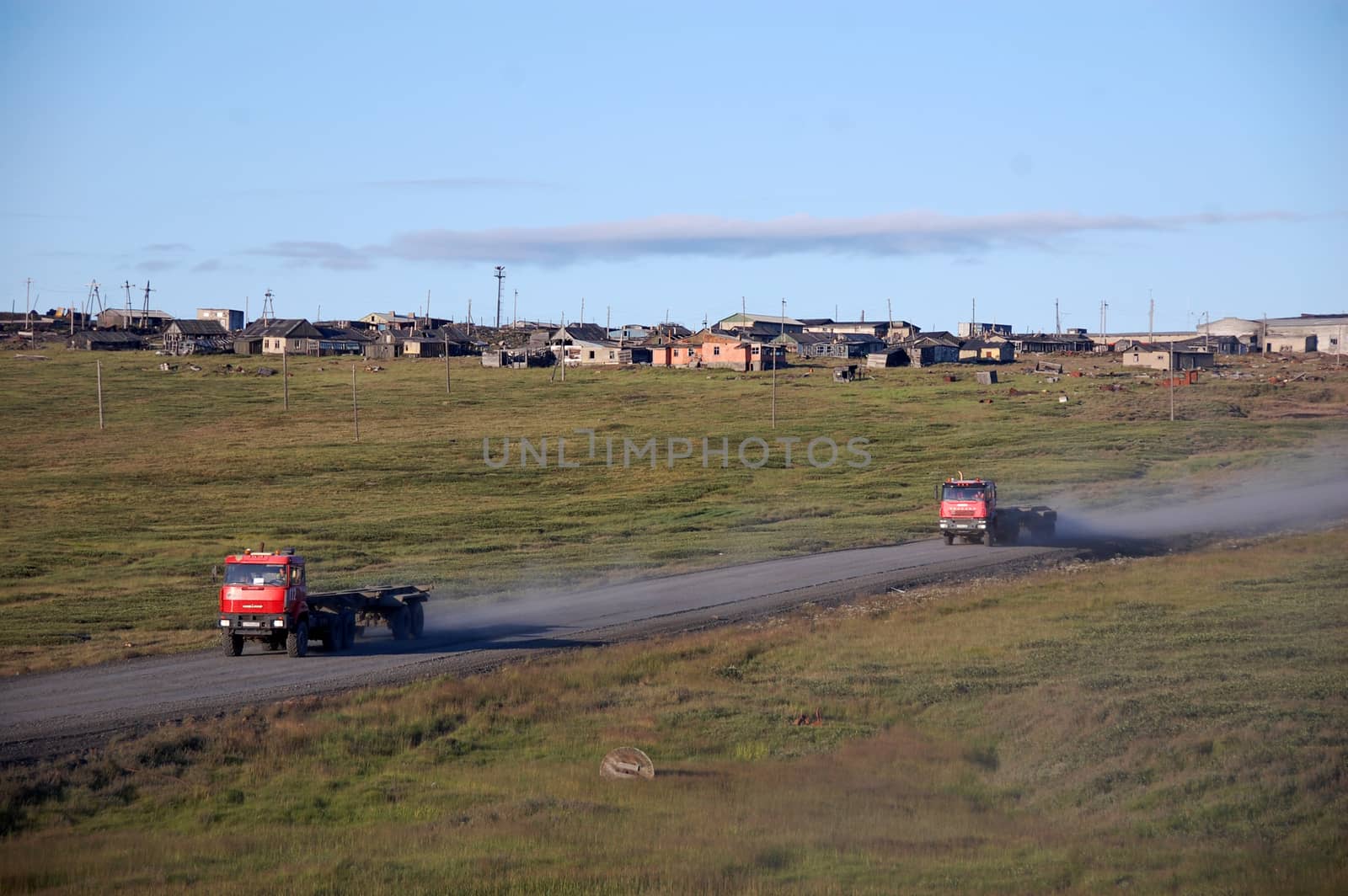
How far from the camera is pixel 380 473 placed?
8069 centimetres

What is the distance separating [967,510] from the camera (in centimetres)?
5384

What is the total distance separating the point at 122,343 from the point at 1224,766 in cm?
17613

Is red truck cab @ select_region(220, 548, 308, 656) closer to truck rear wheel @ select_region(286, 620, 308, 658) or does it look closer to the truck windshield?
the truck windshield

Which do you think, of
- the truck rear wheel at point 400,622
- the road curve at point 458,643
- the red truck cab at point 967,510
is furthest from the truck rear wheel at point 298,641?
the red truck cab at point 967,510

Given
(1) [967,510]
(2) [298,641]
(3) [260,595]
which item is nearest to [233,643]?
(2) [298,641]

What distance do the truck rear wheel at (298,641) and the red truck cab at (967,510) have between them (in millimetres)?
29559

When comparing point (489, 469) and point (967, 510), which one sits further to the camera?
point (489, 469)

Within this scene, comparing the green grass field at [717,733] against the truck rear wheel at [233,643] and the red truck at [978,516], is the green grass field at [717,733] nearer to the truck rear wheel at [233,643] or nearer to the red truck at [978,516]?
the truck rear wheel at [233,643]

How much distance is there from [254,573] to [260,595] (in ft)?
1.91

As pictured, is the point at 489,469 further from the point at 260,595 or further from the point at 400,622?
the point at 260,595

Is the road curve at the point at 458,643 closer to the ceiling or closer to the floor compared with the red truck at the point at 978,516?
closer to the floor

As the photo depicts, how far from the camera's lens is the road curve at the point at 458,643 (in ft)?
88.1

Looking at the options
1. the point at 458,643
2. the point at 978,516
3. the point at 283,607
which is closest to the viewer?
the point at 283,607

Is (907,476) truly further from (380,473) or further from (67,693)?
(67,693)
